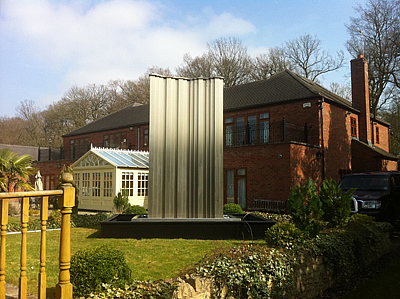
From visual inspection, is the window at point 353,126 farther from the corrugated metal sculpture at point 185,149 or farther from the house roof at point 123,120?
the house roof at point 123,120

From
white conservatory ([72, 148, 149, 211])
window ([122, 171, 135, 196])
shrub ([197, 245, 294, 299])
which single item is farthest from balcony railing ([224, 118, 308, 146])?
shrub ([197, 245, 294, 299])

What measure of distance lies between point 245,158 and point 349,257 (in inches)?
462

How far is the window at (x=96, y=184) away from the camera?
2006 centimetres

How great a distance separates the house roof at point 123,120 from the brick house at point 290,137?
9.11 m

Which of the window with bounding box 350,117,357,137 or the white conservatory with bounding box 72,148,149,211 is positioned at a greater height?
the window with bounding box 350,117,357,137

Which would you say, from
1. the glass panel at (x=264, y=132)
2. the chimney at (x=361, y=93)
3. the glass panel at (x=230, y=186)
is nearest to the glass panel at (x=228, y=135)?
the glass panel at (x=264, y=132)

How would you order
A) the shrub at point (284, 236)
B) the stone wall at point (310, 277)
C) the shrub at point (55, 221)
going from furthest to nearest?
1. the shrub at point (55, 221)
2. the shrub at point (284, 236)
3. the stone wall at point (310, 277)

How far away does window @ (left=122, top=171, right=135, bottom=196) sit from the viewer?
1929cm

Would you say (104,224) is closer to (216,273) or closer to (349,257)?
(216,273)

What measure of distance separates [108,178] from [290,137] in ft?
36.9

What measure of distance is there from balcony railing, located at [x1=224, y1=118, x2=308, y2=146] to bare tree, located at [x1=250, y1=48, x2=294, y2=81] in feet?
52.6

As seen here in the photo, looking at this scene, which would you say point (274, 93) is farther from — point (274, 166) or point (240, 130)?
point (274, 166)

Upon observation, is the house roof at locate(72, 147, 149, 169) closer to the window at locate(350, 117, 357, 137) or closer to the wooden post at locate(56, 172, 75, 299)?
the window at locate(350, 117, 357, 137)

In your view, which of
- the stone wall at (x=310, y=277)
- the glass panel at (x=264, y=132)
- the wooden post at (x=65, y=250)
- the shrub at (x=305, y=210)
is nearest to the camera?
the wooden post at (x=65, y=250)
